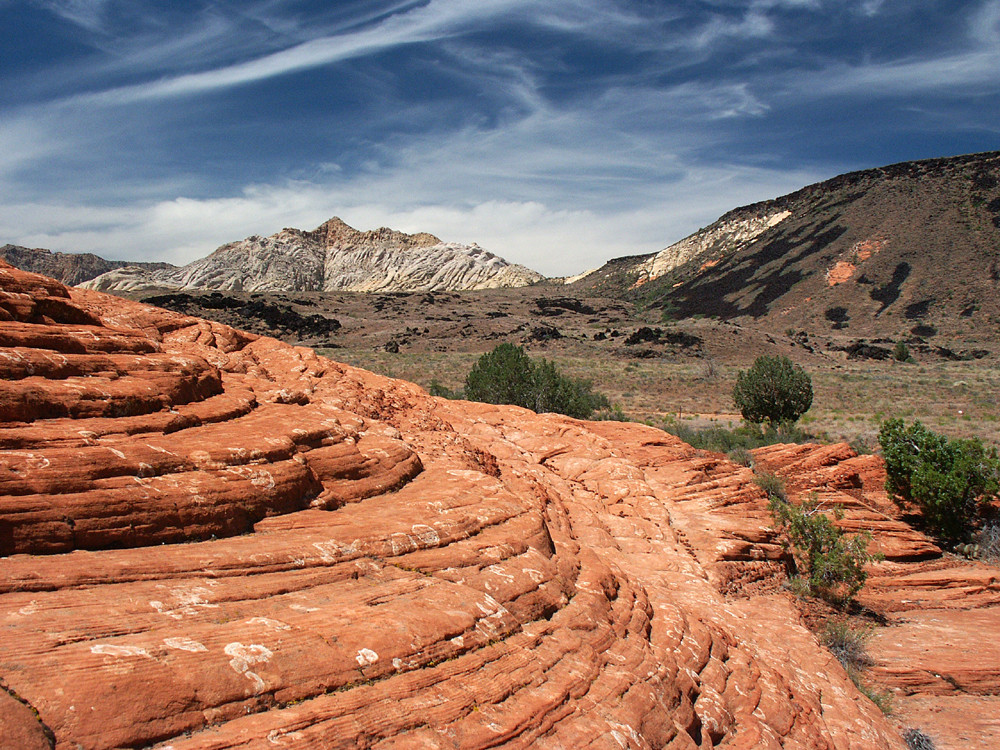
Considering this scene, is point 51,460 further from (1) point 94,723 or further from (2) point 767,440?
(2) point 767,440

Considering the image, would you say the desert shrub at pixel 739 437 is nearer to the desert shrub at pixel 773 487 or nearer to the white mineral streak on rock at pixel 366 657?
the desert shrub at pixel 773 487

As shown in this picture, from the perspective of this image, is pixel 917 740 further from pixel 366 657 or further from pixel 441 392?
pixel 441 392

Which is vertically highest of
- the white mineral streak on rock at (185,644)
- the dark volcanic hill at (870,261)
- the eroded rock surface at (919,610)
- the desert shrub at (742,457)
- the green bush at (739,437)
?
the dark volcanic hill at (870,261)

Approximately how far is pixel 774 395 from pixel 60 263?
14615 cm

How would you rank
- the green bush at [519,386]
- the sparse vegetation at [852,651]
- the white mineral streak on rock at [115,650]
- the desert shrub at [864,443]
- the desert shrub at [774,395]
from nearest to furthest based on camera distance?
1. the white mineral streak on rock at [115,650]
2. the sparse vegetation at [852,651]
3. the desert shrub at [864,443]
4. the green bush at [519,386]
5. the desert shrub at [774,395]

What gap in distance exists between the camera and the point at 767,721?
7.77 meters

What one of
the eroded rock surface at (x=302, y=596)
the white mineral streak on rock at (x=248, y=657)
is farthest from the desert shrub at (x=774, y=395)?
the white mineral streak on rock at (x=248, y=657)

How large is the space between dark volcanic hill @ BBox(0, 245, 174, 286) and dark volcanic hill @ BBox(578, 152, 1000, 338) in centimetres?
10994

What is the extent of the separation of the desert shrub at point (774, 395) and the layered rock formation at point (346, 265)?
103576 mm

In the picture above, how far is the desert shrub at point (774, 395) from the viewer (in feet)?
102

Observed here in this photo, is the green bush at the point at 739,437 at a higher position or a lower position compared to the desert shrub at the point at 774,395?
lower

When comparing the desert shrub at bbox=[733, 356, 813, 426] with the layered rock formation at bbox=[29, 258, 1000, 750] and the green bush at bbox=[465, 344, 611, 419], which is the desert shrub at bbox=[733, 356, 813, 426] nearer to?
the green bush at bbox=[465, 344, 611, 419]

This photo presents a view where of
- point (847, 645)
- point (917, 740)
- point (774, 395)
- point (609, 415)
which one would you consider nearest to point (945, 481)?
point (847, 645)

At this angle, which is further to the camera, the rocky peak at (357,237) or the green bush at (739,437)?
the rocky peak at (357,237)
